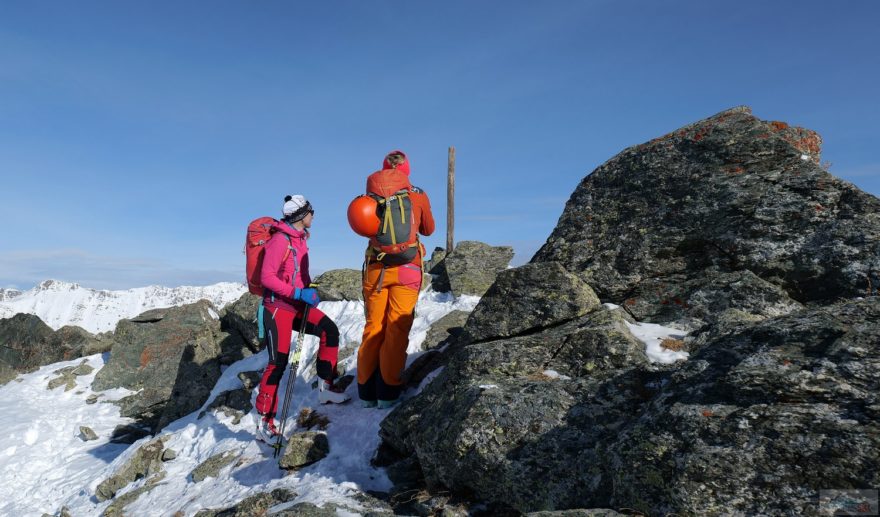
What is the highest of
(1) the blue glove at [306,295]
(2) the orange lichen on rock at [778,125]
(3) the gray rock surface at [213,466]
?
(2) the orange lichen on rock at [778,125]

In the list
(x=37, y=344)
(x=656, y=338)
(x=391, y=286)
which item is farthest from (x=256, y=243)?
(x=37, y=344)

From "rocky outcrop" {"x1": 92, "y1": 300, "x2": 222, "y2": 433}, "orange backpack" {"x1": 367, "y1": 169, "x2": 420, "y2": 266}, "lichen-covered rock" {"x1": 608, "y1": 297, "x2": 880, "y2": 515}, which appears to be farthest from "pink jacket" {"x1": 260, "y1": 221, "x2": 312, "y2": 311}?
"lichen-covered rock" {"x1": 608, "y1": 297, "x2": 880, "y2": 515}

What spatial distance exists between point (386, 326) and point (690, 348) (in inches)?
182

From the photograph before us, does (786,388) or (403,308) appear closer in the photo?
(786,388)

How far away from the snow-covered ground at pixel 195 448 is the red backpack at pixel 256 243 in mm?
2699

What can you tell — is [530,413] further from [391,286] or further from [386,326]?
[391,286]

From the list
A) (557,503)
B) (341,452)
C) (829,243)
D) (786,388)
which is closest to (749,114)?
(829,243)

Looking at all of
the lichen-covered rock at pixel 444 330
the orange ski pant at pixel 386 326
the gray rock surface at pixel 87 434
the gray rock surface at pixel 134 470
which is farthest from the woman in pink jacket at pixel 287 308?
the gray rock surface at pixel 87 434

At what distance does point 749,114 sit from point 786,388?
6872mm

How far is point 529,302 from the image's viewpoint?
25.3 ft

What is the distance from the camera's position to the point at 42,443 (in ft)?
46.3

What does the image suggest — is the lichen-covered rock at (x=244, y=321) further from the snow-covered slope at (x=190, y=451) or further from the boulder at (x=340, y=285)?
the snow-covered slope at (x=190, y=451)

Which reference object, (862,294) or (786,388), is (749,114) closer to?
(862,294)

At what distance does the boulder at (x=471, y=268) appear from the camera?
14.1 metres
